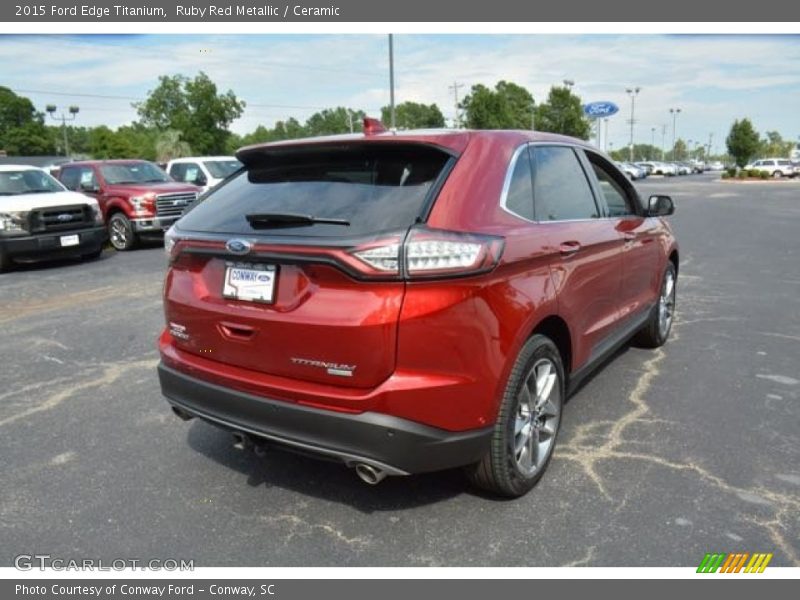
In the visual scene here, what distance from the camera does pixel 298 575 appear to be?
2.71 metres

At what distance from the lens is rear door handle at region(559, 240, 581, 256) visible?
3402mm

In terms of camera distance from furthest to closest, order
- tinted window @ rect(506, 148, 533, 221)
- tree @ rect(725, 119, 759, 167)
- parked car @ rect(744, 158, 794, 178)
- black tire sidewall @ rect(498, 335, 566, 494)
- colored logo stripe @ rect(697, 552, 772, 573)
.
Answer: tree @ rect(725, 119, 759, 167)
parked car @ rect(744, 158, 794, 178)
tinted window @ rect(506, 148, 533, 221)
black tire sidewall @ rect(498, 335, 566, 494)
colored logo stripe @ rect(697, 552, 772, 573)

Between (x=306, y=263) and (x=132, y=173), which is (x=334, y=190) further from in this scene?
(x=132, y=173)

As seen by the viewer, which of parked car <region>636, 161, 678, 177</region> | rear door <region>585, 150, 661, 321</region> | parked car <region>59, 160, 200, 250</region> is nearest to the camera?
rear door <region>585, 150, 661, 321</region>

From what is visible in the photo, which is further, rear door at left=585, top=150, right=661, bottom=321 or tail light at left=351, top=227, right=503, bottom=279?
rear door at left=585, top=150, right=661, bottom=321

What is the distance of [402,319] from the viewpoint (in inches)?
102

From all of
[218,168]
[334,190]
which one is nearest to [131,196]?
[218,168]

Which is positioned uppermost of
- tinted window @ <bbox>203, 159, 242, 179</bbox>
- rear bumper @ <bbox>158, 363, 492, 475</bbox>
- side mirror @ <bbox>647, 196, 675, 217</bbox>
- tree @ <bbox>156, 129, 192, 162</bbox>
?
tree @ <bbox>156, 129, 192, 162</bbox>

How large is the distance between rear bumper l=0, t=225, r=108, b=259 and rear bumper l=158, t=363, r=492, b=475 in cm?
927

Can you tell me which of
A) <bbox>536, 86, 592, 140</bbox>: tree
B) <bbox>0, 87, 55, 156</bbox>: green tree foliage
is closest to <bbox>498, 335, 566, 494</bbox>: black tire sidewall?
Result: <bbox>536, 86, 592, 140</bbox>: tree

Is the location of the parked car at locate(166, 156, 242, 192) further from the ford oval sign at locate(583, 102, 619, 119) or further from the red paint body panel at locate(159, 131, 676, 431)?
the ford oval sign at locate(583, 102, 619, 119)

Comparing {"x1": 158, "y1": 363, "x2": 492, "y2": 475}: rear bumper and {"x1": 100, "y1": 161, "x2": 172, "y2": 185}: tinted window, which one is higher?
{"x1": 100, "y1": 161, "x2": 172, "y2": 185}: tinted window

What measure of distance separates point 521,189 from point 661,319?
9.76 ft

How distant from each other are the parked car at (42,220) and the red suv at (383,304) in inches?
345
